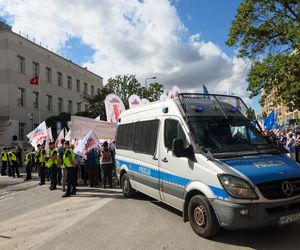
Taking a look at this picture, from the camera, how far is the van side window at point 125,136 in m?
10.4

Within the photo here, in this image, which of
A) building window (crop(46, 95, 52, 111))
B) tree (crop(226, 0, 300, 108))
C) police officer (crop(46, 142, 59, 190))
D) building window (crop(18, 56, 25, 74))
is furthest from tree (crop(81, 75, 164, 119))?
police officer (crop(46, 142, 59, 190))

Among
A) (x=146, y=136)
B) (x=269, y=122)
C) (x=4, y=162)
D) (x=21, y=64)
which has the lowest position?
(x=4, y=162)

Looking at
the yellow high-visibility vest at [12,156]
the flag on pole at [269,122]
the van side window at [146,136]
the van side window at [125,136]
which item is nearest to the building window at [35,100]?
the yellow high-visibility vest at [12,156]

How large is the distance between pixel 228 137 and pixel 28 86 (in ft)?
123

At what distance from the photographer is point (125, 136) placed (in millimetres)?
10867

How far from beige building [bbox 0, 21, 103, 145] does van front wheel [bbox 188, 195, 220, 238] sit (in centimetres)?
3400

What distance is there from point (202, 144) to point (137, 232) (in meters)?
2.06

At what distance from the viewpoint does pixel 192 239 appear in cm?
645

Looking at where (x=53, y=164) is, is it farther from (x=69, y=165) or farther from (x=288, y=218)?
(x=288, y=218)

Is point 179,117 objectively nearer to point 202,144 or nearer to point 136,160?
point 202,144

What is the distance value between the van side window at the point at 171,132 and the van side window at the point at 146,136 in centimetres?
54

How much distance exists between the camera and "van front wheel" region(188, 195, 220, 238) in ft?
20.4

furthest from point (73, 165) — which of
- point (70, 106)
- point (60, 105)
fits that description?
point (70, 106)

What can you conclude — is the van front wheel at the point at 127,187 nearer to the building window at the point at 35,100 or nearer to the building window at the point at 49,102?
the building window at the point at 35,100
